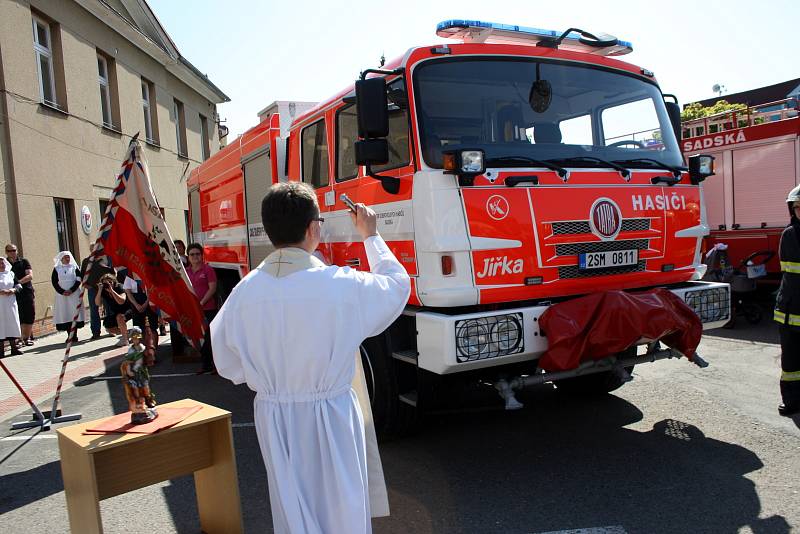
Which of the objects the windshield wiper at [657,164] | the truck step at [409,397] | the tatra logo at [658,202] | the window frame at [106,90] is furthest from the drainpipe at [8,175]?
the tatra logo at [658,202]

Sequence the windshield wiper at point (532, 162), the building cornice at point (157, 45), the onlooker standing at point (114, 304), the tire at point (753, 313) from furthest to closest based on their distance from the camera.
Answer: the building cornice at point (157, 45), the onlooker standing at point (114, 304), the tire at point (753, 313), the windshield wiper at point (532, 162)

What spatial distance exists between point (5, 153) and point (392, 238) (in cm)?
1067

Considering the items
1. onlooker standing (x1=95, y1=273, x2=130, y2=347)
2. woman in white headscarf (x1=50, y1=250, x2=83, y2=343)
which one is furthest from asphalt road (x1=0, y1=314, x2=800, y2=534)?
woman in white headscarf (x1=50, y1=250, x2=83, y2=343)

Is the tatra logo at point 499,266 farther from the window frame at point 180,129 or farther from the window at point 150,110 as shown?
the window frame at point 180,129

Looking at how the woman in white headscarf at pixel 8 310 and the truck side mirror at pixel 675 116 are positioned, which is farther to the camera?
the woman in white headscarf at pixel 8 310

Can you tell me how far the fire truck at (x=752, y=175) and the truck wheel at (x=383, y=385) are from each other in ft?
22.4

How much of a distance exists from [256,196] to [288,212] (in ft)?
14.7

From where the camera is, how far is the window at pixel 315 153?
528 centimetres

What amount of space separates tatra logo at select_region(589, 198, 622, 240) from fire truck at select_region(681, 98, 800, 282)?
5.92 m

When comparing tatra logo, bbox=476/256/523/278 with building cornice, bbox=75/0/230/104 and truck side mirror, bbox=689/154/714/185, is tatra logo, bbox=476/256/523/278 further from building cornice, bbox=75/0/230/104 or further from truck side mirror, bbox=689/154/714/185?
building cornice, bbox=75/0/230/104

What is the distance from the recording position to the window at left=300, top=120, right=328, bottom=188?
5277mm

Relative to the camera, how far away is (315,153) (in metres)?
5.44

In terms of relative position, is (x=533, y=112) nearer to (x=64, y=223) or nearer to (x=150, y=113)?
(x=64, y=223)

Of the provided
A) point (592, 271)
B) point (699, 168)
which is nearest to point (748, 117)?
point (699, 168)
